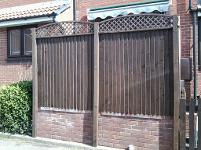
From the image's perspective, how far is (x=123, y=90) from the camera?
743 cm

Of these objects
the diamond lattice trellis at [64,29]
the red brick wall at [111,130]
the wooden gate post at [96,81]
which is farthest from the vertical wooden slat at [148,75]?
the diamond lattice trellis at [64,29]

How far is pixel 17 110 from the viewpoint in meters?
8.80

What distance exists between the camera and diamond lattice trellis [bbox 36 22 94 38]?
26.5 ft

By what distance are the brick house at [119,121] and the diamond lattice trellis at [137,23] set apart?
170cm

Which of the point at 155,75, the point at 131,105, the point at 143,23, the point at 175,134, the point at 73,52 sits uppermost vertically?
the point at 143,23

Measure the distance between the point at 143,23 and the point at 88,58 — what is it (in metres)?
1.34

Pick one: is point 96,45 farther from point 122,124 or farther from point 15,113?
point 15,113

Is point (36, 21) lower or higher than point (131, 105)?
higher

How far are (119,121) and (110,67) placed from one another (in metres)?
1.06

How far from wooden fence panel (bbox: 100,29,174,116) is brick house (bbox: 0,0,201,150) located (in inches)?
10.0

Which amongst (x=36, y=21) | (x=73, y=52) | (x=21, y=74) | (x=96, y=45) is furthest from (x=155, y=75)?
(x=21, y=74)

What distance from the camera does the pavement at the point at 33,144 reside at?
785 centimetres

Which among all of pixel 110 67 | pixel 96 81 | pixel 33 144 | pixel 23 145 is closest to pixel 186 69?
pixel 110 67

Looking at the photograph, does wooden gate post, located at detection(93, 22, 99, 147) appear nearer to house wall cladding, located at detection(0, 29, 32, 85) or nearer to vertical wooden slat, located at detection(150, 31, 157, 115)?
vertical wooden slat, located at detection(150, 31, 157, 115)
